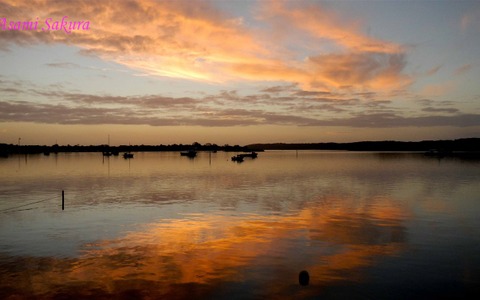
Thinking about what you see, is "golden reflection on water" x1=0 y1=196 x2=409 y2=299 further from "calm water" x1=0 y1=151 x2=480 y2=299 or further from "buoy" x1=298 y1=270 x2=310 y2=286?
"buoy" x1=298 y1=270 x2=310 y2=286

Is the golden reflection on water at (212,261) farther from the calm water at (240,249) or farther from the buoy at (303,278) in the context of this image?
the buoy at (303,278)

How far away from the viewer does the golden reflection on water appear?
61.6ft

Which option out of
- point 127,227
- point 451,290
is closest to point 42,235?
point 127,227

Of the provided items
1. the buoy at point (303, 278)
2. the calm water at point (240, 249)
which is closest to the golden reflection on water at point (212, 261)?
the calm water at point (240, 249)

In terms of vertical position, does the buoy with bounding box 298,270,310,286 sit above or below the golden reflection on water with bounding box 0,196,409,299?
above

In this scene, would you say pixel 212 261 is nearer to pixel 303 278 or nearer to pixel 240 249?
pixel 240 249

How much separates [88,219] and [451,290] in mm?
31480

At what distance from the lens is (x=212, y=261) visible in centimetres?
2342

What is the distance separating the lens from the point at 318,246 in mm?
26828

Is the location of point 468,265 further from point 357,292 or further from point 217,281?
point 217,281

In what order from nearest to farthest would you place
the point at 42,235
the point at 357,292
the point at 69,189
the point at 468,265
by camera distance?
the point at 357,292 < the point at 468,265 < the point at 42,235 < the point at 69,189

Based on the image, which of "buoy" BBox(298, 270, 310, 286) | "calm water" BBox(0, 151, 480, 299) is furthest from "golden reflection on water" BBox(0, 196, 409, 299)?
"buoy" BBox(298, 270, 310, 286)

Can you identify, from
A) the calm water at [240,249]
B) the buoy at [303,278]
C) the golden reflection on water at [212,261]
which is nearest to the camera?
the golden reflection on water at [212,261]

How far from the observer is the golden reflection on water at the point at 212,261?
18781 millimetres
